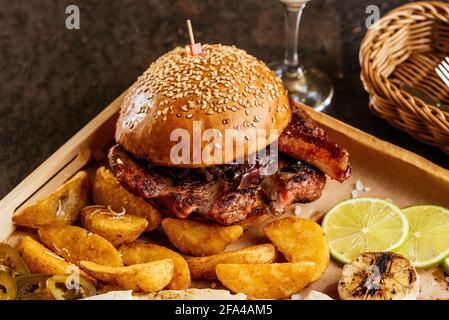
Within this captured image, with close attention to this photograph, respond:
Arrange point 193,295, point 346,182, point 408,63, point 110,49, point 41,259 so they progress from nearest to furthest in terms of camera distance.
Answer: point 193,295
point 41,259
point 346,182
point 408,63
point 110,49

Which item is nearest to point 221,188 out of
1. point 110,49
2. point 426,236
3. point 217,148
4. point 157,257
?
point 217,148

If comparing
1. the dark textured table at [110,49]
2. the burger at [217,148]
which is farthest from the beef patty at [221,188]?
the dark textured table at [110,49]

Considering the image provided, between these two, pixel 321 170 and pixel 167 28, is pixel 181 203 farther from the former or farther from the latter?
pixel 167 28

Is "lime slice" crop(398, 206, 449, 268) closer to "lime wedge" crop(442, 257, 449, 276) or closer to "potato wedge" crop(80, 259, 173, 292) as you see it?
"lime wedge" crop(442, 257, 449, 276)

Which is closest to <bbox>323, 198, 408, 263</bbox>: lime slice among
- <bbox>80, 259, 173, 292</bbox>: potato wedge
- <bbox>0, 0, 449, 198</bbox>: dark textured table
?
<bbox>0, 0, 449, 198</bbox>: dark textured table

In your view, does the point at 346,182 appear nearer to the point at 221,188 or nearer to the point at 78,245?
the point at 221,188
